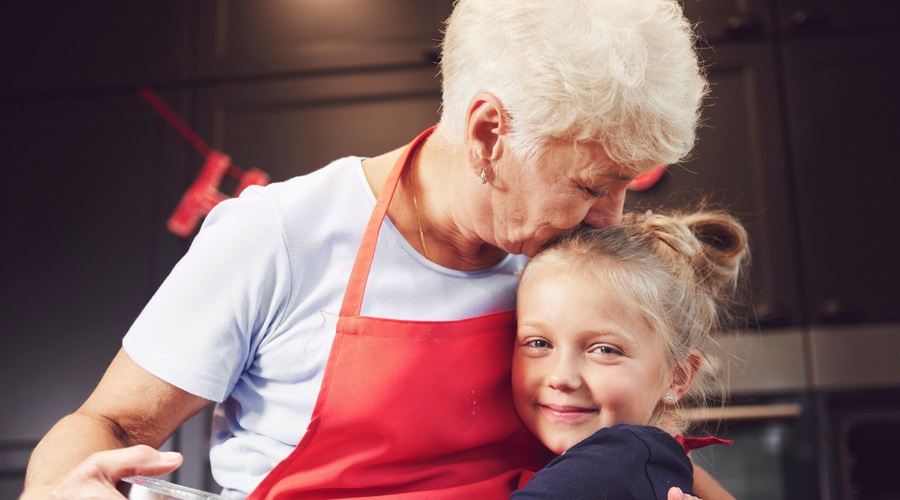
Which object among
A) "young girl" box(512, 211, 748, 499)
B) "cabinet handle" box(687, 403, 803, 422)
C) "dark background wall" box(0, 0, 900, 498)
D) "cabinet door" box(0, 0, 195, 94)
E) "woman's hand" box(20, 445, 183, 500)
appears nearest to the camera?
"woman's hand" box(20, 445, 183, 500)

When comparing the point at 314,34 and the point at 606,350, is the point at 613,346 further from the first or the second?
the point at 314,34

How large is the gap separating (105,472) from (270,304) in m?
0.30

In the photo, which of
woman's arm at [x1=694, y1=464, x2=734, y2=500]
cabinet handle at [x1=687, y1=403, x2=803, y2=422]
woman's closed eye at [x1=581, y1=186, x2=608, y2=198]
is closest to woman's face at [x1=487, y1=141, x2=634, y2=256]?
woman's closed eye at [x1=581, y1=186, x2=608, y2=198]

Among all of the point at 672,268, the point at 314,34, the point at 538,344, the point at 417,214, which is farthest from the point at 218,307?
the point at 314,34

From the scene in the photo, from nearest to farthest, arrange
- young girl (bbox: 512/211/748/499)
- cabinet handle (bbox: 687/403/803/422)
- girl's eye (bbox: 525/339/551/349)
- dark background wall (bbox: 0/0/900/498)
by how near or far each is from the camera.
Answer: young girl (bbox: 512/211/748/499)
girl's eye (bbox: 525/339/551/349)
cabinet handle (bbox: 687/403/803/422)
dark background wall (bbox: 0/0/900/498)

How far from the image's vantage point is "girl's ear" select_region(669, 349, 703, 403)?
116 cm

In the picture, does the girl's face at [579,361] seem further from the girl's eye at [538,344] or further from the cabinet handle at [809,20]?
the cabinet handle at [809,20]

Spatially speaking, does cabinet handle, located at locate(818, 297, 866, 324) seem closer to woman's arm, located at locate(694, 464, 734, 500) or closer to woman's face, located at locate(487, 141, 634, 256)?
woman's arm, located at locate(694, 464, 734, 500)

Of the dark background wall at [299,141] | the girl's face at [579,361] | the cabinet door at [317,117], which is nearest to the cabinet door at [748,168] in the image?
the dark background wall at [299,141]

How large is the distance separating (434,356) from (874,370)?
52.1 inches

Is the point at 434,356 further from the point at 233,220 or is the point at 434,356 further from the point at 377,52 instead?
the point at 377,52

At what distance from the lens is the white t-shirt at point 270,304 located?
977 millimetres

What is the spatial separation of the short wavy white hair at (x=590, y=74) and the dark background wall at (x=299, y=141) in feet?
3.64

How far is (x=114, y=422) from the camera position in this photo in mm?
964
